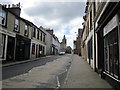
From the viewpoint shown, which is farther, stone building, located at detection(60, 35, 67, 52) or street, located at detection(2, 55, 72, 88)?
stone building, located at detection(60, 35, 67, 52)

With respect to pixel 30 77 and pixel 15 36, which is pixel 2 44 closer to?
pixel 15 36

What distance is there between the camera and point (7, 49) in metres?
18.9

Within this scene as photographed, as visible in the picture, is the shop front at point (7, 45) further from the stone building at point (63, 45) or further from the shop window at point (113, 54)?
the stone building at point (63, 45)

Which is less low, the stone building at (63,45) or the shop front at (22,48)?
the stone building at (63,45)

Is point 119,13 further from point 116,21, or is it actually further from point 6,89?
point 6,89

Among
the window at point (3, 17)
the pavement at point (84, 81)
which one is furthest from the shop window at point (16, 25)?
the pavement at point (84, 81)

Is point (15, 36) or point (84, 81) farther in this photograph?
point (15, 36)

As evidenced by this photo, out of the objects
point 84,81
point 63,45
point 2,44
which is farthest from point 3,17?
point 63,45

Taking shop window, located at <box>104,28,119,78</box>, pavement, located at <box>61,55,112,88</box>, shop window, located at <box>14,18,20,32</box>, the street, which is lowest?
pavement, located at <box>61,55,112,88</box>

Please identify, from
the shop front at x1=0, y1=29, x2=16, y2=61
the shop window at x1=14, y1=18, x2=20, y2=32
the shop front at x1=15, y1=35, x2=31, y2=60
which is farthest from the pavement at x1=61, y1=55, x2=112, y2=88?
the shop window at x1=14, y1=18, x2=20, y2=32

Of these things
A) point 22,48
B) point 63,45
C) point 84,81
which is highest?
point 63,45

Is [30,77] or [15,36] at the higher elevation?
[15,36]

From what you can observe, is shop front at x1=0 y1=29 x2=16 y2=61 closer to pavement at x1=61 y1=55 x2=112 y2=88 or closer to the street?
the street

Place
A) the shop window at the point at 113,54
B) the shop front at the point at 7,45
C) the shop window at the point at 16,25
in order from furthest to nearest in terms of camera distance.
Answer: the shop window at the point at 16,25, the shop front at the point at 7,45, the shop window at the point at 113,54
